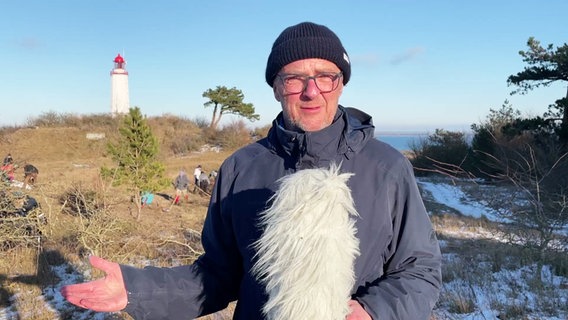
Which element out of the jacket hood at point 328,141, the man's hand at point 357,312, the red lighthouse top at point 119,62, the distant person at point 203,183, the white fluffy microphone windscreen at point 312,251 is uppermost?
the red lighthouse top at point 119,62

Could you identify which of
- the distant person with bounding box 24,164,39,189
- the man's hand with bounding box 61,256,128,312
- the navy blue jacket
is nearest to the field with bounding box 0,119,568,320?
the distant person with bounding box 24,164,39,189

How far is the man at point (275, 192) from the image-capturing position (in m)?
1.30

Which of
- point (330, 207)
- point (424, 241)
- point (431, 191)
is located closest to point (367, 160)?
point (424, 241)

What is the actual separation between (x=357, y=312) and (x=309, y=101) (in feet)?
2.34

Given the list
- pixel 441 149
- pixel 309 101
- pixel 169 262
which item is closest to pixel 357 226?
pixel 309 101

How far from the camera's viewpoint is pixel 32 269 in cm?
698

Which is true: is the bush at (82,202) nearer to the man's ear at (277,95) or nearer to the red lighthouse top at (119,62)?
the man's ear at (277,95)

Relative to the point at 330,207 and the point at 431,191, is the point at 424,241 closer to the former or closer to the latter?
the point at 330,207

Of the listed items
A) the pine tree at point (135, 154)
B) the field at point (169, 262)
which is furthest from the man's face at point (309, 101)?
the pine tree at point (135, 154)

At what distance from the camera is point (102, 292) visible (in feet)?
4.76

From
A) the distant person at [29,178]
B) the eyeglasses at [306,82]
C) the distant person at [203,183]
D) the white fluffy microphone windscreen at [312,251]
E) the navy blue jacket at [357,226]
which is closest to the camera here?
the white fluffy microphone windscreen at [312,251]

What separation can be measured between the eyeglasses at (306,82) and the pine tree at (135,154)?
41.1 feet

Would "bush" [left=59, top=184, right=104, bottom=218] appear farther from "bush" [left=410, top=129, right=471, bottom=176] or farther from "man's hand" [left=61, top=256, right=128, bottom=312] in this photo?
"bush" [left=410, top=129, right=471, bottom=176]

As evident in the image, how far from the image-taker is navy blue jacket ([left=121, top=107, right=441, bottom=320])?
1274 mm
